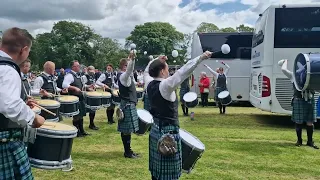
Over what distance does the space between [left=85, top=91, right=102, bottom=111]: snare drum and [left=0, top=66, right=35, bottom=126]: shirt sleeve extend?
213 inches

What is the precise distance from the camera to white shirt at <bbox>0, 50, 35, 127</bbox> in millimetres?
2234

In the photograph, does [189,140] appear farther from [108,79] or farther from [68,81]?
[108,79]

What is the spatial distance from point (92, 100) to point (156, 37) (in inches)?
2009

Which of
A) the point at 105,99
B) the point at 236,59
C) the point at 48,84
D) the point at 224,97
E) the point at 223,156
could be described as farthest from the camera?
the point at 236,59

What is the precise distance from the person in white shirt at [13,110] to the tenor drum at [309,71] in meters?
4.22

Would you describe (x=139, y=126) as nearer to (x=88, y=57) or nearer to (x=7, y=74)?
(x=7, y=74)

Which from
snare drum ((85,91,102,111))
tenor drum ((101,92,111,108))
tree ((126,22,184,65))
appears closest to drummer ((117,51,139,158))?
snare drum ((85,91,102,111))

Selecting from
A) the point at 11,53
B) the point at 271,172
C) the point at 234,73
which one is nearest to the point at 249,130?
the point at 271,172

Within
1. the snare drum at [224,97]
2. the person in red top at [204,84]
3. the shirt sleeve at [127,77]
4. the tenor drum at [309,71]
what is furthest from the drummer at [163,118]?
the person in red top at [204,84]

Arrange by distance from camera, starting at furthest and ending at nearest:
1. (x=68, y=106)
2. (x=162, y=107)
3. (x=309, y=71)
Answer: (x=68, y=106)
(x=309, y=71)
(x=162, y=107)

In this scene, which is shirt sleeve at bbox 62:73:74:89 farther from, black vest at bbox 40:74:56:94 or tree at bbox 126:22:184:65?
tree at bbox 126:22:184:65

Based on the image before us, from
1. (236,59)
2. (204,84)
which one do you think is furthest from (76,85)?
(236,59)

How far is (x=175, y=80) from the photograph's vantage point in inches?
123

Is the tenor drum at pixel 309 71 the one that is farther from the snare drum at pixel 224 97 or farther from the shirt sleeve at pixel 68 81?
the snare drum at pixel 224 97
